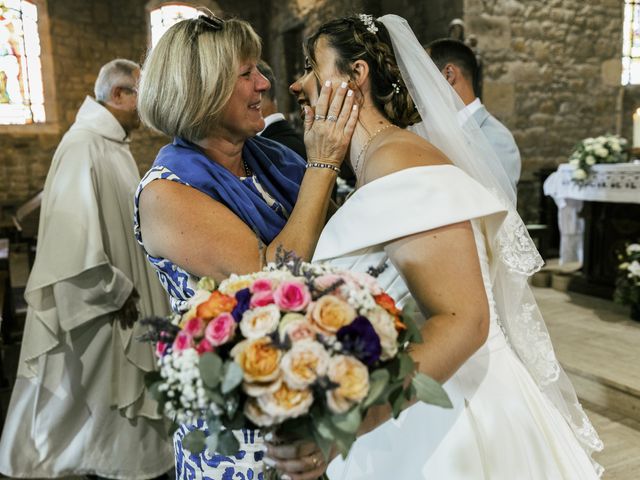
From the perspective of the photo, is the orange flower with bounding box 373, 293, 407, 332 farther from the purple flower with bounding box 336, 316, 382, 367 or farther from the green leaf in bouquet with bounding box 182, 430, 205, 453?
the green leaf in bouquet with bounding box 182, 430, 205, 453

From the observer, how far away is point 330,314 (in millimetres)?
902

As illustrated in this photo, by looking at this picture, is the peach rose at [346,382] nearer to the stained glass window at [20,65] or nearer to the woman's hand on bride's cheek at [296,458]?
the woman's hand on bride's cheek at [296,458]

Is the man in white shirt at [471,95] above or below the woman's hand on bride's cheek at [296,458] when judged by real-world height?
above

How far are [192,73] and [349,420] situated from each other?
3.45 ft

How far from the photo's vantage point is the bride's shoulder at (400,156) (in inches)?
52.5

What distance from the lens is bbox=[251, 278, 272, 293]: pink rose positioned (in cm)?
96

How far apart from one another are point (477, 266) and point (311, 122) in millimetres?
635

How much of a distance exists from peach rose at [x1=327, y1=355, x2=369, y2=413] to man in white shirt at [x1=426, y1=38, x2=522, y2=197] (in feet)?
9.10

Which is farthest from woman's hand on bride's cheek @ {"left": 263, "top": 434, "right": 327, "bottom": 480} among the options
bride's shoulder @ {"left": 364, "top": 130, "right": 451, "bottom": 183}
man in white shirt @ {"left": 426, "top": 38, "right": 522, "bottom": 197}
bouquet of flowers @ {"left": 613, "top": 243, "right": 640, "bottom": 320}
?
bouquet of flowers @ {"left": 613, "top": 243, "right": 640, "bottom": 320}

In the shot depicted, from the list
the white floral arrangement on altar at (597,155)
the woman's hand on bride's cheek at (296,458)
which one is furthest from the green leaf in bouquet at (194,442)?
the white floral arrangement on altar at (597,155)

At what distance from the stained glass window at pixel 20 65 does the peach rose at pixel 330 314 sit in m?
11.8

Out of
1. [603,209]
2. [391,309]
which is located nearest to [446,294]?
[391,309]

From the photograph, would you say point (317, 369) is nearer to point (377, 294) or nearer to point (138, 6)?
point (377, 294)

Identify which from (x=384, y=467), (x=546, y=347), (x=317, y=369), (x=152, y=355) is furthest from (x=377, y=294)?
(x=152, y=355)
